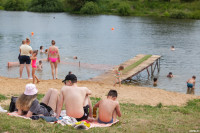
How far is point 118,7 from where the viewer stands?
7262cm

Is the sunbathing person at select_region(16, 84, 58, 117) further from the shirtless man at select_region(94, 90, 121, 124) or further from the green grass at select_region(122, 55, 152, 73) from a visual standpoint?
the green grass at select_region(122, 55, 152, 73)

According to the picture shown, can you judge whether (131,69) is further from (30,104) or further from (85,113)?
(30,104)

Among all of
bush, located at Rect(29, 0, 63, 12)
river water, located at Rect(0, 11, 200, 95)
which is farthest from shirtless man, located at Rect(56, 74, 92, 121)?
bush, located at Rect(29, 0, 63, 12)

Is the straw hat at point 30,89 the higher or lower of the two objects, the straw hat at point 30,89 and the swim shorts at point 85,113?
the higher

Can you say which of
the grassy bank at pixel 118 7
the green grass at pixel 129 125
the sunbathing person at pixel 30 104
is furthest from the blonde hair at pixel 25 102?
the grassy bank at pixel 118 7

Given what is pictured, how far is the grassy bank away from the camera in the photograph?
68.1 m

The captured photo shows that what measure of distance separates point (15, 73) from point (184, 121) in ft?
47.2

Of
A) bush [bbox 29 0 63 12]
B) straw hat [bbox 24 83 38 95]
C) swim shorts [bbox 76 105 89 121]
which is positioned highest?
bush [bbox 29 0 63 12]

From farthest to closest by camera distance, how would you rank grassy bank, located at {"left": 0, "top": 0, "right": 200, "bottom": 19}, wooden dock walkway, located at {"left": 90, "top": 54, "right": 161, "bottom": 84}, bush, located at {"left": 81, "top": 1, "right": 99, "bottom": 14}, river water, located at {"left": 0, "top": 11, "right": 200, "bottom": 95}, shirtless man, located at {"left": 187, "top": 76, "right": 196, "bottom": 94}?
bush, located at {"left": 81, "top": 1, "right": 99, "bottom": 14}
grassy bank, located at {"left": 0, "top": 0, "right": 200, "bottom": 19}
river water, located at {"left": 0, "top": 11, "right": 200, "bottom": 95}
shirtless man, located at {"left": 187, "top": 76, "right": 196, "bottom": 94}
wooden dock walkway, located at {"left": 90, "top": 54, "right": 161, "bottom": 84}

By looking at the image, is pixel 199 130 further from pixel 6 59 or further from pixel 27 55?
pixel 6 59

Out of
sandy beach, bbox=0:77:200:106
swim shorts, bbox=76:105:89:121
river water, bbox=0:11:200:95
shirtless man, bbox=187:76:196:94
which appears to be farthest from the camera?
river water, bbox=0:11:200:95

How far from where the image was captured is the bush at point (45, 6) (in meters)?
75.3

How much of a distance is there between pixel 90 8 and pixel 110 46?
131 ft

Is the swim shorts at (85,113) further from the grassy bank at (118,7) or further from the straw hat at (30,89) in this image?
the grassy bank at (118,7)
